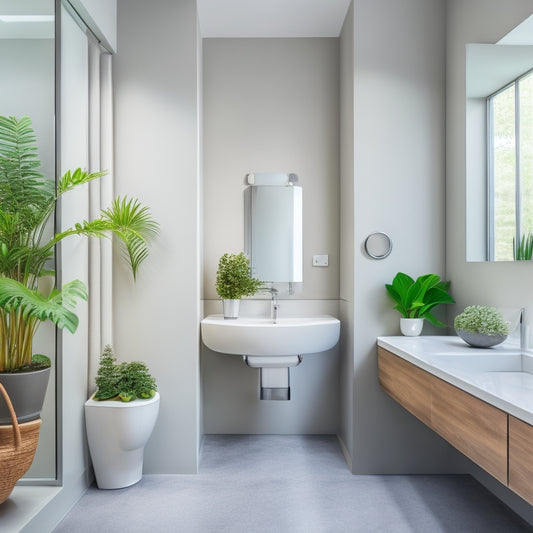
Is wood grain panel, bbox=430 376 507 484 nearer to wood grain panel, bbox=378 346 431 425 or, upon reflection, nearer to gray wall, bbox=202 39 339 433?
wood grain panel, bbox=378 346 431 425

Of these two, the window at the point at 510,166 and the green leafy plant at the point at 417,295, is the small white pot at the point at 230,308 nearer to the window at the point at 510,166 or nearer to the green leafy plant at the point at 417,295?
the green leafy plant at the point at 417,295

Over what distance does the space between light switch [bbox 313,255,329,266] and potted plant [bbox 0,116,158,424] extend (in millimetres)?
1575

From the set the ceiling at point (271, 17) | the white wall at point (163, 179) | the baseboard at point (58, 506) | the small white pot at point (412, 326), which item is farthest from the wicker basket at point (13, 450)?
the ceiling at point (271, 17)

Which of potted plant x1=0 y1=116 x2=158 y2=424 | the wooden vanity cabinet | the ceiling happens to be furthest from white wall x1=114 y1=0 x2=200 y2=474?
the wooden vanity cabinet

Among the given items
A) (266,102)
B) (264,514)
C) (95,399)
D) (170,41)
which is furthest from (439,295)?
(170,41)

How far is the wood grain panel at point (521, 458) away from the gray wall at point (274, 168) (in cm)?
195

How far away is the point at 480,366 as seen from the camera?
2.05m

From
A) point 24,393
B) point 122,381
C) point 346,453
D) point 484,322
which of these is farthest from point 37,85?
point 346,453

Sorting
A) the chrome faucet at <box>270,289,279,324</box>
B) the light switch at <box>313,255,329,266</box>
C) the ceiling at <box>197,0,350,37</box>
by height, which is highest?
the ceiling at <box>197,0,350,37</box>

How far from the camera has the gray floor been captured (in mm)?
2119

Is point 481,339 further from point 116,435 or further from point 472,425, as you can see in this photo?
point 116,435

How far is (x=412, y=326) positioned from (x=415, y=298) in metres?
0.16

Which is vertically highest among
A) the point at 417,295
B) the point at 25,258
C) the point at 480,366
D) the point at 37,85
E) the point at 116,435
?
the point at 37,85

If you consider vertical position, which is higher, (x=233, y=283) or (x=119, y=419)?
(x=233, y=283)
